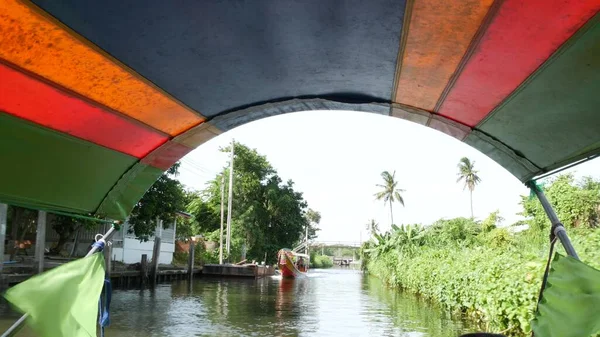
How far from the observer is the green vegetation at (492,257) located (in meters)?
8.70

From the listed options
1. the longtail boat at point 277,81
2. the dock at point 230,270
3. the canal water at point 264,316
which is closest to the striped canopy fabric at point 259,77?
the longtail boat at point 277,81

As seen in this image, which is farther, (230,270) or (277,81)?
(230,270)

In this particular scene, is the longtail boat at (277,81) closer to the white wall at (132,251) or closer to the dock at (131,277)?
the dock at (131,277)

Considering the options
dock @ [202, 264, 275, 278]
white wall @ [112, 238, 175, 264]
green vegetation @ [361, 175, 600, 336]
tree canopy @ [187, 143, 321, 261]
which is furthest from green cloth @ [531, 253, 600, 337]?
tree canopy @ [187, 143, 321, 261]

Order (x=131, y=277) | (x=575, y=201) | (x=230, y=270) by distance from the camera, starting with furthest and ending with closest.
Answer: (x=230, y=270), (x=131, y=277), (x=575, y=201)

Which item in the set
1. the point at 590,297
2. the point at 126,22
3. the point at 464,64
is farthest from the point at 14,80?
the point at 590,297

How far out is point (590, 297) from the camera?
6.66ft

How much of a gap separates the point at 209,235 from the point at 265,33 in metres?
41.3

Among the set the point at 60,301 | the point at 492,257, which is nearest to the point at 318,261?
the point at 492,257

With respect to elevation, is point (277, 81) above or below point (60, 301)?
above

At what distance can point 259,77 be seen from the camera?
265 centimetres

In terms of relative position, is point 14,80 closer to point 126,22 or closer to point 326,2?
point 126,22

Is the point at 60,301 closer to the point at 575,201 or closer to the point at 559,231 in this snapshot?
the point at 559,231

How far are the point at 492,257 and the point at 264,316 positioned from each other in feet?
22.6
